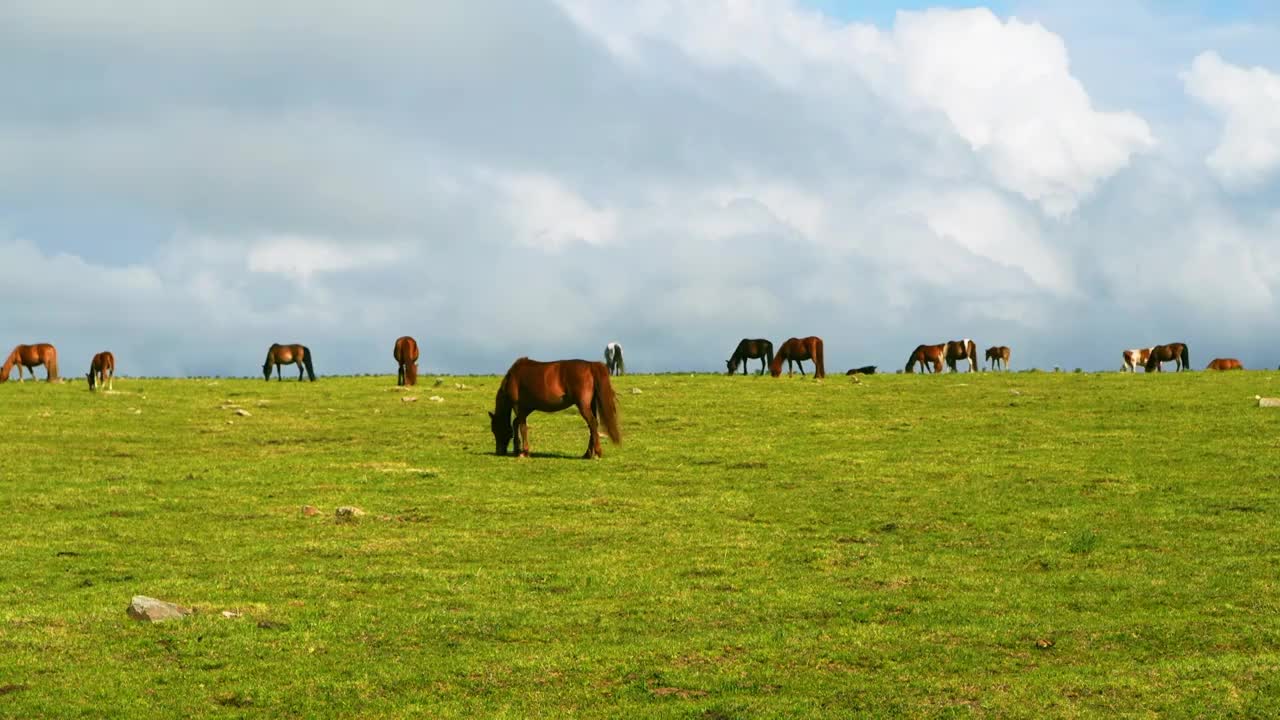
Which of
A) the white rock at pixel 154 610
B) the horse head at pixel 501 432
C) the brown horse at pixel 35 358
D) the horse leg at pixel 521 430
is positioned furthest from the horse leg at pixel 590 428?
the brown horse at pixel 35 358

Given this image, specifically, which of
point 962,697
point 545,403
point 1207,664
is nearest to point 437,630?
point 962,697

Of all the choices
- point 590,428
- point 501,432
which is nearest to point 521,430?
point 501,432

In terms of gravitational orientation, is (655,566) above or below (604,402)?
below

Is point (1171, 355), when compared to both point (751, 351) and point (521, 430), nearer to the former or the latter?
point (751, 351)

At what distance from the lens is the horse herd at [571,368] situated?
2986 cm

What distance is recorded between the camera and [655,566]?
60.8 feet

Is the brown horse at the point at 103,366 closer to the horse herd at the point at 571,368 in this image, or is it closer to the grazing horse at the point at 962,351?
the horse herd at the point at 571,368

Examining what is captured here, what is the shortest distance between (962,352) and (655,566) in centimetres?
4875

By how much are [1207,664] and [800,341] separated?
41427 millimetres

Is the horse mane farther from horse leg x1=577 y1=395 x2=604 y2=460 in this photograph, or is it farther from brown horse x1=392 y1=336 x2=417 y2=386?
horse leg x1=577 y1=395 x2=604 y2=460

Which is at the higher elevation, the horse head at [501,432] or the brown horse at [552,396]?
the brown horse at [552,396]

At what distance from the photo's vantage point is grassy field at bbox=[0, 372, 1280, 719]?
12375 mm

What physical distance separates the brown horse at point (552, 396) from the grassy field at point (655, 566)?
0.90 metres

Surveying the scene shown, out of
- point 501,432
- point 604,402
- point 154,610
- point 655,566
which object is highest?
point 604,402
